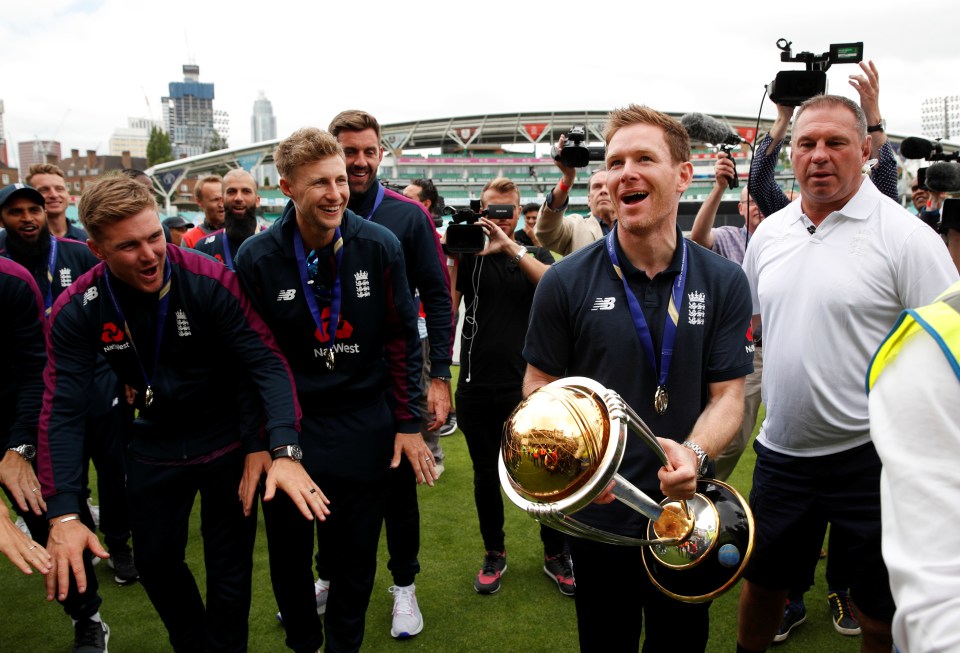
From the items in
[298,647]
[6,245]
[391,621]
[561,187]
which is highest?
[561,187]

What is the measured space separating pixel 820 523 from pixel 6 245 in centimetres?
451

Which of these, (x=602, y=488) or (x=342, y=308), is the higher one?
(x=342, y=308)

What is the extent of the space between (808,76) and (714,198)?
0.78m

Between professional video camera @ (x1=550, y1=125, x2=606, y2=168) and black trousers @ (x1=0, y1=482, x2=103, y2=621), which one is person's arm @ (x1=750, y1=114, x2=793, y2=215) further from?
black trousers @ (x1=0, y1=482, x2=103, y2=621)

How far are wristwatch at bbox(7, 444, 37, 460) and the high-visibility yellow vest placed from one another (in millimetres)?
3197

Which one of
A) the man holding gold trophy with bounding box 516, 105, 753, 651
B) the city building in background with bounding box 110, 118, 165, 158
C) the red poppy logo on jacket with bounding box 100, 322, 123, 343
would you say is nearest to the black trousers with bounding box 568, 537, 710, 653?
the man holding gold trophy with bounding box 516, 105, 753, 651

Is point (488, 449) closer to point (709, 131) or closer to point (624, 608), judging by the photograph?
point (624, 608)

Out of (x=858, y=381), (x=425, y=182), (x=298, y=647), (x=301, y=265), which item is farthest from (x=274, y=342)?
(x=425, y=182)

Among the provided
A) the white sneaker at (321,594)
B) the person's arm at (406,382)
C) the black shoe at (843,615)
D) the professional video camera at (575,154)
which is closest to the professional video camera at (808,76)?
the professional video camera at (575,154)

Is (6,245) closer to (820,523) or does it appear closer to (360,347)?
(360,347)

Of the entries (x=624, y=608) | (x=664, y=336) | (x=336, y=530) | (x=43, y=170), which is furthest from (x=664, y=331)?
(x=43, y=170)

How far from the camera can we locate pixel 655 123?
7.16 ft

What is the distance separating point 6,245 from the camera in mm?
4156

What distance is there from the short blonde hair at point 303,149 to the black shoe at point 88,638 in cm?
237
